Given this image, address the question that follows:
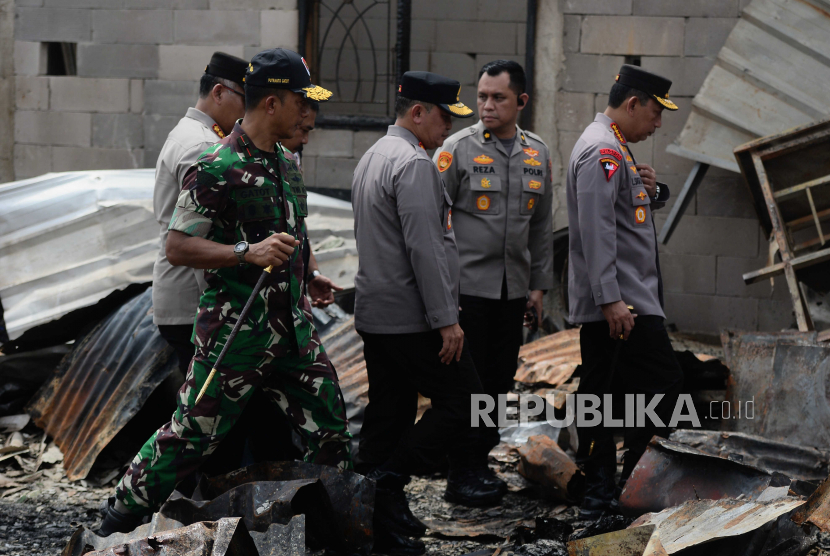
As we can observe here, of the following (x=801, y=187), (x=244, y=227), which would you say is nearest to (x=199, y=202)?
(x=244, y=227)

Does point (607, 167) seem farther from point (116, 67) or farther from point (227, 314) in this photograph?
point (116, 67)

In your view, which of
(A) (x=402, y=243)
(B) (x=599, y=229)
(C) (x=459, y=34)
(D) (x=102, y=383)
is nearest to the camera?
(A) (x=402, y=243)

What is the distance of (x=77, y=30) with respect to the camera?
6973 millimetres

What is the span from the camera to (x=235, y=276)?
2.73 m

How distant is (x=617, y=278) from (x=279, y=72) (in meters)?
1.61

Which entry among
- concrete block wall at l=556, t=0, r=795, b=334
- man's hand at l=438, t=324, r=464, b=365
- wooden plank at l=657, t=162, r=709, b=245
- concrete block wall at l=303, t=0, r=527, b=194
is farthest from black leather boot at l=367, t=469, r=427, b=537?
concrete block wall at l=303, t=0, r=527, b=194

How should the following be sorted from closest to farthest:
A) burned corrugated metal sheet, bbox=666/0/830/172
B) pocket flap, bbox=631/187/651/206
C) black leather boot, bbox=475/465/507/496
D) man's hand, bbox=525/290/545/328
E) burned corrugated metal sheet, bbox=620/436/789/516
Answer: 1. burned corrugated metal sheet, bbox=620/436/789/516
2. pocket flap, bbox=631/187/651/206
3. black leather boot, bbox=475/465/507/496
4. man's hand, bbox=525/290/545/328
5. burned corrugated metal sheet, bbox=666/0/830/172

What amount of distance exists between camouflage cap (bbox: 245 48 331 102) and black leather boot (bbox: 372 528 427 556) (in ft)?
5.26

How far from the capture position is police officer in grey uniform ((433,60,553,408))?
383 cm

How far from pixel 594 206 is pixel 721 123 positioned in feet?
8.71

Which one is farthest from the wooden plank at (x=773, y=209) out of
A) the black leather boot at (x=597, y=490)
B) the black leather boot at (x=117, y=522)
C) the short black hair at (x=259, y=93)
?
the black leather boot at (x=117, y=522)

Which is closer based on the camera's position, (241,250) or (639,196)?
(241,250)

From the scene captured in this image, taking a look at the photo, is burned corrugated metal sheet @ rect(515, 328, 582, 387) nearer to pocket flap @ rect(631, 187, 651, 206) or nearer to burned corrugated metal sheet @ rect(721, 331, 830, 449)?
burned corrugated metal sheet @ rect(721, 331, 830, 449)

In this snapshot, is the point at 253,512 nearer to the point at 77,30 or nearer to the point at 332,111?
the point at 77,30
